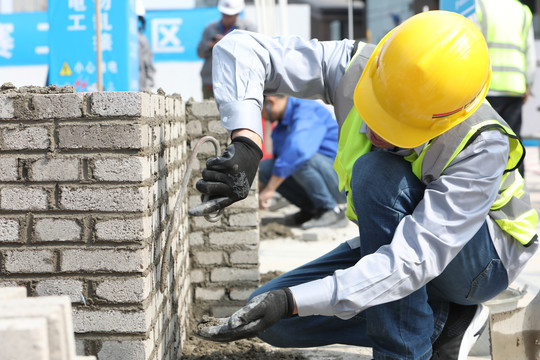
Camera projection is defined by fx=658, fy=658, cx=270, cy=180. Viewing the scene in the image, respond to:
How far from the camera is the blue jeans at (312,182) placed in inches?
205

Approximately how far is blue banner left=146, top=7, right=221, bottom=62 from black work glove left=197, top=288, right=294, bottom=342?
27.9 feet

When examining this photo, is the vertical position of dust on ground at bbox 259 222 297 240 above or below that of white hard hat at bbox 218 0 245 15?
below

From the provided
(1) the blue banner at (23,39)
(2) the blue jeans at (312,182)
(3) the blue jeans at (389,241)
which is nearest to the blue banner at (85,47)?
(2) the blue jeans at (312,182)

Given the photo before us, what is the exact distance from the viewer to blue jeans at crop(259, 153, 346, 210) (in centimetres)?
521

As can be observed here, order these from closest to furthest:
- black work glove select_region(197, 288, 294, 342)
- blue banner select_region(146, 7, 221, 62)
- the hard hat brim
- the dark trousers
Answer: black work glove select_region(197, 288, 294, 342), the hard hat brim, the dark trousers, blue banner select_region(146, 7, 221, 62)

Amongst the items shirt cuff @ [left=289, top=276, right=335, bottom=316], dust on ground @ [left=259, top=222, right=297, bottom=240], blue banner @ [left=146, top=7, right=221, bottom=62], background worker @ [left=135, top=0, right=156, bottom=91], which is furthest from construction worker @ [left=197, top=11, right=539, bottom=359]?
blue banner @ [left=146, top=7, right=221, bottom=62]

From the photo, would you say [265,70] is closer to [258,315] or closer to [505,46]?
[258,315]

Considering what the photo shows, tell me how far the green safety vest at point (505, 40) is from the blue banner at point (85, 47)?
3128 mm

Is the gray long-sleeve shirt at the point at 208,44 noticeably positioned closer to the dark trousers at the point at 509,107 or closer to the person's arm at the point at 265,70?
the dark trousers at the point at 509,107

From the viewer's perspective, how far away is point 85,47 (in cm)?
608

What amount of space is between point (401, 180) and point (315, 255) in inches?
94.6

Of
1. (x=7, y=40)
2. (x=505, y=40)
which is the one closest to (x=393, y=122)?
(x=505, y=40)

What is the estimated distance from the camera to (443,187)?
1.87 meters

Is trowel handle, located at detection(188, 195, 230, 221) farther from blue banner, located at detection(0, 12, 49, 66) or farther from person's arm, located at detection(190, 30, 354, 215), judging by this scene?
blue banner, located at detection(0, 12, 49, 66)
